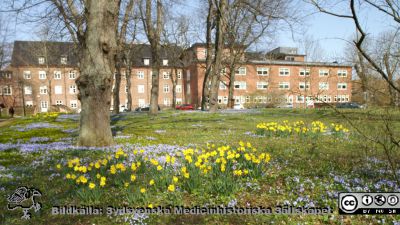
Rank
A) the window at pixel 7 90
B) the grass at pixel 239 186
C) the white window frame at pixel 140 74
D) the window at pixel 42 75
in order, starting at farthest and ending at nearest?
the white window frame at pixel 140 74
the window at pixel 42 75
the window at pixel 7 90
the grass at pixel 239 186

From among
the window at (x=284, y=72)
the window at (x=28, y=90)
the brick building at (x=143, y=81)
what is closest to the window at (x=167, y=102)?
the brick building at (x=143, y=81)

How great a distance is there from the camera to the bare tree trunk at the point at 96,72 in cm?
783

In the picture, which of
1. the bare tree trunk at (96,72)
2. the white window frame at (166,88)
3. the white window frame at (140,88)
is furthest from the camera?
the white window frame at (166,88)

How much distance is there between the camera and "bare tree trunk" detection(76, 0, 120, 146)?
25.7 feet

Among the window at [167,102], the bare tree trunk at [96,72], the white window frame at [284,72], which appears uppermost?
the white window frame at [284,72]

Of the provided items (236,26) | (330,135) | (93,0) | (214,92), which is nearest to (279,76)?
(236,26)

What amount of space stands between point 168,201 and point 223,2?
19276 mm

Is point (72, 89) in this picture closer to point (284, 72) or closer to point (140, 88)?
point (140, 88)

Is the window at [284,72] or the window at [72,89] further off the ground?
the window at [284,72]

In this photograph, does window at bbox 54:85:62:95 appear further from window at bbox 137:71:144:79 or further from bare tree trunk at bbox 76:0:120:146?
bare tree trunk at bbox 76:0:120:146

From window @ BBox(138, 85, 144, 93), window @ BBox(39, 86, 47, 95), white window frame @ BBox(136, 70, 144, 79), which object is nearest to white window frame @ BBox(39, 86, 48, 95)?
window @ BBox(39, 86, 47, 95)

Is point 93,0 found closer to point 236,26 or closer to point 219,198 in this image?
point 219,198

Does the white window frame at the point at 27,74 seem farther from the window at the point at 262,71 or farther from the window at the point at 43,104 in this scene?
the window at the point at 262,71

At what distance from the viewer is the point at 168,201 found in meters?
3.99
